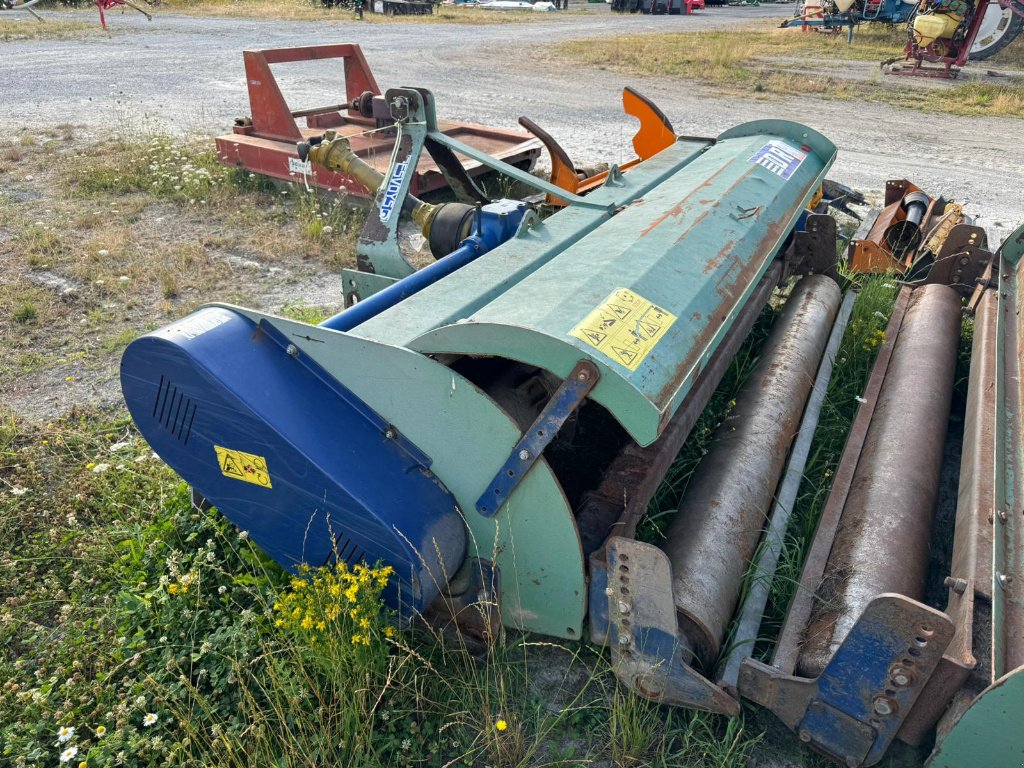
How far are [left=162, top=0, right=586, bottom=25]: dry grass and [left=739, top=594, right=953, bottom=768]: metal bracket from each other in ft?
76.5

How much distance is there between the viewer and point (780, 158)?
3.87m

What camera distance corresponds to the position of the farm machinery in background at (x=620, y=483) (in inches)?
76.5

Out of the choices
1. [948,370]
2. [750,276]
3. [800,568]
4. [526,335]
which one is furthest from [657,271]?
[948,370]

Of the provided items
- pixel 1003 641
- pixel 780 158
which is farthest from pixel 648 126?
pixel 1003 641

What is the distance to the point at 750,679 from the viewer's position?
2.04 m

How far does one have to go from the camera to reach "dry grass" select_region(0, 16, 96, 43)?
667 inches

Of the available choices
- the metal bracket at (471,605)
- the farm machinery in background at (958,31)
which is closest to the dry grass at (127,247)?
the metal bracket at (471,605)

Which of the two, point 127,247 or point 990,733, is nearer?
point 990,733

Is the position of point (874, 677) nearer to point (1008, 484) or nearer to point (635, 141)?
point (1008, 484)

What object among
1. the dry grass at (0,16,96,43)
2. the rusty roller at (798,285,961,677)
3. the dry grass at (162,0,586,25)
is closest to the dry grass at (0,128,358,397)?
the rusty roller at (798,285,961,677)

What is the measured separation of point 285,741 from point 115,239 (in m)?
4.74

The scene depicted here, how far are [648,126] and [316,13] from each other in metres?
21.4

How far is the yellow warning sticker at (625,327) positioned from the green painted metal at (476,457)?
341mm

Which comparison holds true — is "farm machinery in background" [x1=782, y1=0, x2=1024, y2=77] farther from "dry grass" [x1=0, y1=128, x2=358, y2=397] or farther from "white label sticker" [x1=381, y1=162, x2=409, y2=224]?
"white label sticker" [x1=381, y1=162, x2=409, y2=224]
